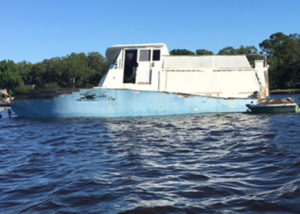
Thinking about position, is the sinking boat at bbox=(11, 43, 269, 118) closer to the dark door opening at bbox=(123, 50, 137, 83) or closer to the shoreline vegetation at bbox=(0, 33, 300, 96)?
the dark door opening at bbox=(123, 50, 137, 83)

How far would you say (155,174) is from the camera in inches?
175

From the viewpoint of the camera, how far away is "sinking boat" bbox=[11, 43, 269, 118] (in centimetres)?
1316

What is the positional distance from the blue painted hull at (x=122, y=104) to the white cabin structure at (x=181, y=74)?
141cm

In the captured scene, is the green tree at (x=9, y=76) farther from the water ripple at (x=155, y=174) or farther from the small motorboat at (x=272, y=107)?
the water ripple at (x=155, y=174)

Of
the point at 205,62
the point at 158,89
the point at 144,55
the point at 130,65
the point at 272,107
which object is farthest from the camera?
the point at 205,62

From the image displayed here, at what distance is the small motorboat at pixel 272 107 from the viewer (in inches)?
540

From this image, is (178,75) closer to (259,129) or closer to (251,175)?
(259,129)

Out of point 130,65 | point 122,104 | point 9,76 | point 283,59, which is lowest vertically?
point 122,104

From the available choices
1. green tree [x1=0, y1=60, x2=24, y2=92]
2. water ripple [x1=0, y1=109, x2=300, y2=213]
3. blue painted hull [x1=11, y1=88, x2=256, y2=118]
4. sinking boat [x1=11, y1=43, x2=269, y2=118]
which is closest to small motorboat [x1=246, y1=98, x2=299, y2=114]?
sinking boat [x1=11, y1=43, x2=269, y2=118]

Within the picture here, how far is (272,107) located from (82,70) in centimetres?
5585

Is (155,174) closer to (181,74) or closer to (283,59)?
(181,74)

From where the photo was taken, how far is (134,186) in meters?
3.94

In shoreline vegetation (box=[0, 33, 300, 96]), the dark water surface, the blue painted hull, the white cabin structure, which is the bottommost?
the dark water surface

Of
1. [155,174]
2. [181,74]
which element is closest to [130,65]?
[181,74]
